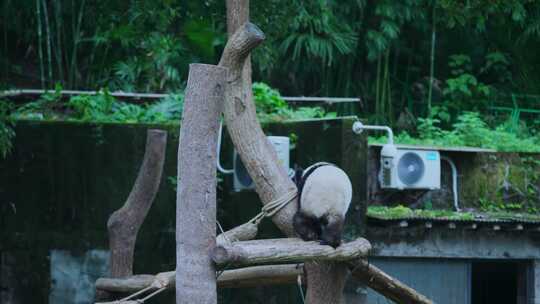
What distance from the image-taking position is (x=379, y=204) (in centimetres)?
835

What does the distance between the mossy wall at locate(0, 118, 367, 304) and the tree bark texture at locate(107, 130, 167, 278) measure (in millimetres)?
1850

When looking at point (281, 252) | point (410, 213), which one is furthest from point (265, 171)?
point (410, 213)

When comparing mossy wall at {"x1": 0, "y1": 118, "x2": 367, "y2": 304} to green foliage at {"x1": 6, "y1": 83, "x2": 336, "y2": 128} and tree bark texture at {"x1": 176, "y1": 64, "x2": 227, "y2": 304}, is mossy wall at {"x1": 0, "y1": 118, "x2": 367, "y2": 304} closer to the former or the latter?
green foliage at {"x1": 6, "y1": 83, "x2": 336, "y2": 128}

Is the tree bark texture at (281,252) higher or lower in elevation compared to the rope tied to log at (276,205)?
lower

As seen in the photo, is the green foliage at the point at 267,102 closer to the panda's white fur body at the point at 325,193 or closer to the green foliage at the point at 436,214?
the green foliage at the point at 436,214

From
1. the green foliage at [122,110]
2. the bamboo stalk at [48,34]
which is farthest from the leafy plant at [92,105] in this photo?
the bamboo stalk at [48,34]

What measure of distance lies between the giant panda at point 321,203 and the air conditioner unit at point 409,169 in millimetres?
2628

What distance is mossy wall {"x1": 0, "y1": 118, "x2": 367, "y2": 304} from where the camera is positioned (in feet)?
27.9

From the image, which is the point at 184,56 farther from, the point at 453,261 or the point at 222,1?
the point at 453,261

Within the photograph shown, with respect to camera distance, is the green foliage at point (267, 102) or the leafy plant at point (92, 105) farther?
the green foliage at point (267, 102)

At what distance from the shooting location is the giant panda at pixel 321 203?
527 cm

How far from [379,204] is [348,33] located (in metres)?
3.41

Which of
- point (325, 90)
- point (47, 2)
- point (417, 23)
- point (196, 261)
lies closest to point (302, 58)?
point (325, 90)

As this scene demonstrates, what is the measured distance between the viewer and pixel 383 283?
233 inches
